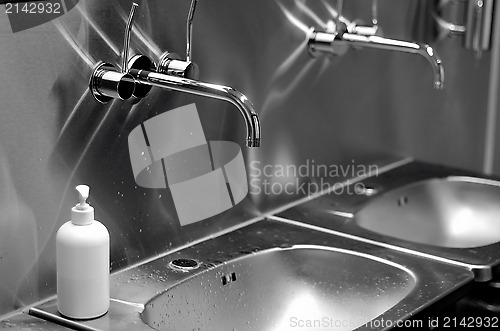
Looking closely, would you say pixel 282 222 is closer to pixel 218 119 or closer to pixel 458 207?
pixel 218 119

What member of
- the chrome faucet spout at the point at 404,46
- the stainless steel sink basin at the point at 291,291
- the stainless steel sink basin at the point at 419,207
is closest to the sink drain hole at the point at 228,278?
the stainless steel sink basin at the point at 291,291

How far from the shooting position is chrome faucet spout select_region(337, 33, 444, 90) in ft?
5.62

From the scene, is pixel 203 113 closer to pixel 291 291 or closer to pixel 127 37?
pixel 127 37

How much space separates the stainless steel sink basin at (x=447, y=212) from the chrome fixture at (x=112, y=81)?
77cm

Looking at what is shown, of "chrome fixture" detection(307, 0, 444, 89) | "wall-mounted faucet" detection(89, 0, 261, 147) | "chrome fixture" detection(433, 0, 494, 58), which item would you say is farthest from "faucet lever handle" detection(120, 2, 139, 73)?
"chrome fixture" detection(433, 0, 494, 58)

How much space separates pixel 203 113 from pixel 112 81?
286 millimetres

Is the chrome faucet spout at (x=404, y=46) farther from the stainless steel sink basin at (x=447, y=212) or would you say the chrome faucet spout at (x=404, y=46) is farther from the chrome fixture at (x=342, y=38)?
the stainless steel sink basin at (x=447, y=212)

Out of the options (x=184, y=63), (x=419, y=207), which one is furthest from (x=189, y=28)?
(x=419, y=207)

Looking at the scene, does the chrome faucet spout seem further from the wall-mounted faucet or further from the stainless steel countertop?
the wall-mounted faucet

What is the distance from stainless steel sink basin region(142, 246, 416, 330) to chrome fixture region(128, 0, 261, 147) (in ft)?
1.09

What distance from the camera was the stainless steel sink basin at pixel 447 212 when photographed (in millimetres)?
2088

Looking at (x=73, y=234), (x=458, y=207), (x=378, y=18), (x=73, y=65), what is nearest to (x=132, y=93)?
(x=73, y=65)

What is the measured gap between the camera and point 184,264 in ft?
5.40

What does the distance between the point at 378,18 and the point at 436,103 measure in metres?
0.35
